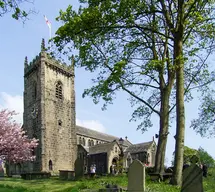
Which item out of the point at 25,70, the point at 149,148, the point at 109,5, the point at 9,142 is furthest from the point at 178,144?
the point at 149,148

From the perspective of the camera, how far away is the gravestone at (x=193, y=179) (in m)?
8.42

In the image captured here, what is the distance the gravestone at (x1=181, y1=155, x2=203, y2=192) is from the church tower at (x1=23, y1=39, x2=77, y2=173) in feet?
135

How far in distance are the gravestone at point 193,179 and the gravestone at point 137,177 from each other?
1.13 m

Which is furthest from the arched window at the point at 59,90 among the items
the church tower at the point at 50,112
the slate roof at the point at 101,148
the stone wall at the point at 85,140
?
the stone wall at the point at 85,140

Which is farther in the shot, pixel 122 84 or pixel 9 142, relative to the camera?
pixel 9 142

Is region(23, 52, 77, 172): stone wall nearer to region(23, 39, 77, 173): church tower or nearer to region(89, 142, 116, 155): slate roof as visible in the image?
region(23, 39, 77, 173): church tower

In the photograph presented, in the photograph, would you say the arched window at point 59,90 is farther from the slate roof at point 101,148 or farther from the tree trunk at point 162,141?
the tree trunk at point 162,141

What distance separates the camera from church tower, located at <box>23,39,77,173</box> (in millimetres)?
50062

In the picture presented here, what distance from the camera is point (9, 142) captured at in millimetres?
35000

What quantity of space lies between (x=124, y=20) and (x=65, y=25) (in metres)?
3.09

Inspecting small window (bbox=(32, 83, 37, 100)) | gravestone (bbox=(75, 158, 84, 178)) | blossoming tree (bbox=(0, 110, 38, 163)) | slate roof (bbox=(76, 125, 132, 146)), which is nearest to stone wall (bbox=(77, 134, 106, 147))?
slate roof (bbox=(76, 125, 132, 146))

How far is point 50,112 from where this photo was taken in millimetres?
52375

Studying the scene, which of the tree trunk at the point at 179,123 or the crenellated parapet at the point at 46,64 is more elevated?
the crenellated parapet at the point at 46,64

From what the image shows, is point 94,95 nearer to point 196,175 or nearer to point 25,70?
point 196,175
